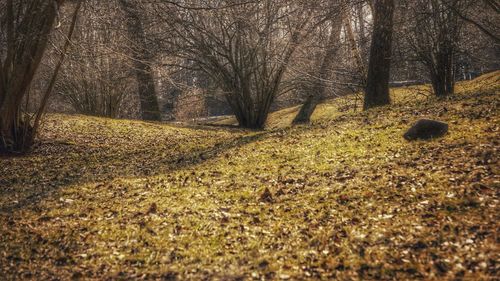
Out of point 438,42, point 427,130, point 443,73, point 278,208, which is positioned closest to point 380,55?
point 438,42

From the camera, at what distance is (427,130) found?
7.70 meters

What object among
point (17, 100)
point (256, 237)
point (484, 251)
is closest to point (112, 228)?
point (256, 237)

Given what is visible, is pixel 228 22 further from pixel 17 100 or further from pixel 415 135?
pixel 415 135

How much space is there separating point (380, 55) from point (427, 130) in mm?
4515

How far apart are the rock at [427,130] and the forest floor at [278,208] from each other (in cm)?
17

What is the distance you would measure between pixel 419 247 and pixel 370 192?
1.49 meters

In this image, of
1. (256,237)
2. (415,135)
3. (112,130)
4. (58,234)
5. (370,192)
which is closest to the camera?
(256,237)

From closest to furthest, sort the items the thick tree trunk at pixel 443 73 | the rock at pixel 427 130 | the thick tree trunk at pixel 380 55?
the rock at pixel 427 130
the thick tree trunk at pixel 380 55
the thick tree trunk at pixel 443 73

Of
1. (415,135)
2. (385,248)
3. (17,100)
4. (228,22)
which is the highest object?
(228,22)

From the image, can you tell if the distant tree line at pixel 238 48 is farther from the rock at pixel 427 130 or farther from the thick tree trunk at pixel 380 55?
the rock at pixel 427 130

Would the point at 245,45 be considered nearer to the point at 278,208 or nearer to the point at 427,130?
the point at 427,130

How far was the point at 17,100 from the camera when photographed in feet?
31.9

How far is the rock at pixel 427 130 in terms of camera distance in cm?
763

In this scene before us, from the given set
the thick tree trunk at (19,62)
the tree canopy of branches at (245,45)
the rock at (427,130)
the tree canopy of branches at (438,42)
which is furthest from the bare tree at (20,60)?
the tree canopy of branches at (438,42)
